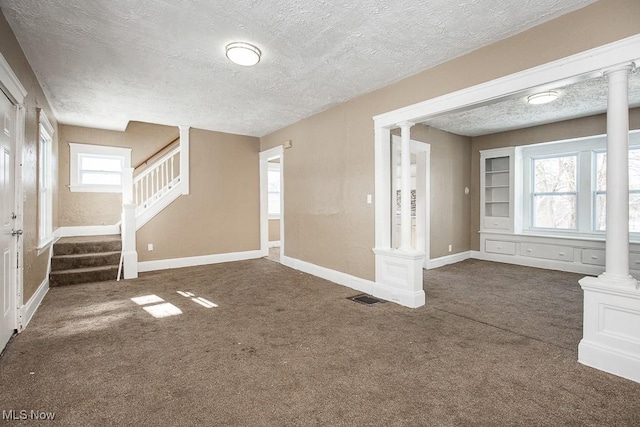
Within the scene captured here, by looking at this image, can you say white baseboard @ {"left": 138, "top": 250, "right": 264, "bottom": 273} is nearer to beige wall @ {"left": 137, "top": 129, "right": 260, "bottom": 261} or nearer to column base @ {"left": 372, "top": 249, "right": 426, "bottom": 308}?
beige wall @ {"left": 137, "top": 129, "right": 260, "bottom": 261}

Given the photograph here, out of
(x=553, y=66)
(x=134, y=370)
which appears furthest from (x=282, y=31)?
(x=134, y=370)

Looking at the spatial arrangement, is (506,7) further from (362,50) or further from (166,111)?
(166,111)

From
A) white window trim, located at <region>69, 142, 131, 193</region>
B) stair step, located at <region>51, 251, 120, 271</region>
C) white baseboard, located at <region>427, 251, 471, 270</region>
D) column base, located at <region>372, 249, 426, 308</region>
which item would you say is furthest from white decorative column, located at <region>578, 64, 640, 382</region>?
white window trim, located at <region>69, 142, 131, 193</region>

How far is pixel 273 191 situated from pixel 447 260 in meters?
4.91

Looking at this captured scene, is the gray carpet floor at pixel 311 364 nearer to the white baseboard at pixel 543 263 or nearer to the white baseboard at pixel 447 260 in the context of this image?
the white baseboard at pixel 543 263

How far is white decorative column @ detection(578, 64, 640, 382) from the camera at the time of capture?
2.16m

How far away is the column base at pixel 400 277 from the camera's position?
12.0ft

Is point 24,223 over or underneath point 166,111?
underneath

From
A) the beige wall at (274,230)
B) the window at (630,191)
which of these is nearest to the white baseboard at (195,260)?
the beige wall at (274,230)

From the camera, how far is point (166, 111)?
4.94m

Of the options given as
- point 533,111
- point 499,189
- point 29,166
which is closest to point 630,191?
point 499,189

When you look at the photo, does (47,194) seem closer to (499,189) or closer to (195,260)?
(195,260)

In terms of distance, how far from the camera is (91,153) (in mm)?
6121

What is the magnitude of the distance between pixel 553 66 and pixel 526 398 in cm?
247
